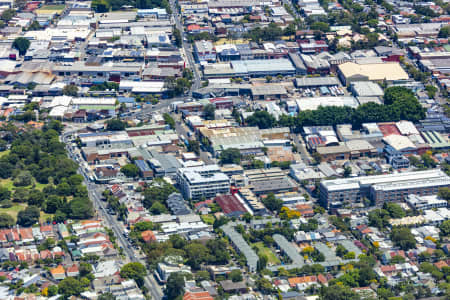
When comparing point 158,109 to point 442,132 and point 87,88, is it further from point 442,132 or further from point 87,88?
point 442,132

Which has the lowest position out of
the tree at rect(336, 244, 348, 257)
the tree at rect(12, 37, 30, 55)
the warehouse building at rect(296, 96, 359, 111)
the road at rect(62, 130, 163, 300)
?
the tree at rect(336, 244, 348, 257)

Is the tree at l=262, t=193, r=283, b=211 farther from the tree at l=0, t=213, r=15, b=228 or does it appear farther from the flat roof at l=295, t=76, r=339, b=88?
the flat roof at l=295, t=76, r=339, b=88

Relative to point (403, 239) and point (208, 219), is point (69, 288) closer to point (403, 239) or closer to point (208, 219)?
point (208, 219)

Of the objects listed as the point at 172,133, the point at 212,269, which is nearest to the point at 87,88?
the point at 172,133

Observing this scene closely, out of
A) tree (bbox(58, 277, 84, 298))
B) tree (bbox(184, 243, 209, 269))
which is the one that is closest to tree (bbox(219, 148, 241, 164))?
tree (bbox(184, 243, 209, 269))

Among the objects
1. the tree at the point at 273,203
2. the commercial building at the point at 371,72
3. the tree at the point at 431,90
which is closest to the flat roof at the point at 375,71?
the commercial building at the point at 371,72

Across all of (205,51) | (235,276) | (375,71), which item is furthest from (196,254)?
(205,51)
